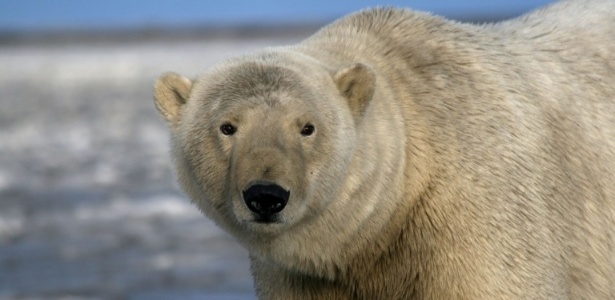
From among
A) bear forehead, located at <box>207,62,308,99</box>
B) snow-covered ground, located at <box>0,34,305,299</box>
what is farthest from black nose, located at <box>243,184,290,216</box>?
snow-covered ground, located at <box>0,34,305,299</box>

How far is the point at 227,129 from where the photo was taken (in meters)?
4.89

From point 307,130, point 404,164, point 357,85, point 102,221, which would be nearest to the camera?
point 307,130

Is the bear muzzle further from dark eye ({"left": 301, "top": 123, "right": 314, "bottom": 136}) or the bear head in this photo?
dark eye ({"left": 301, "top": 123, "right": 314, "bottom": 136})

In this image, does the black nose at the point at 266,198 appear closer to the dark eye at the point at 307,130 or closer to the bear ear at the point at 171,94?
the dark eye at the point at 307,130

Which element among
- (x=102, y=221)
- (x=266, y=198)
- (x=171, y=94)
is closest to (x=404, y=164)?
(x=266, y=198)

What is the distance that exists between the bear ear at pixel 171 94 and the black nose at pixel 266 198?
0.75 meters

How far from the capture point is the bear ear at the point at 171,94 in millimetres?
5219

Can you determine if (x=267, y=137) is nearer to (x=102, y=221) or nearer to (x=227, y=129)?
(x=227, y=129)

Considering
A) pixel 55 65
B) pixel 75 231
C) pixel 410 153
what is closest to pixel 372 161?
pixel 410 153

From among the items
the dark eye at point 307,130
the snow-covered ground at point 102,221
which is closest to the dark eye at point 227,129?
the dark eye at point 307,130

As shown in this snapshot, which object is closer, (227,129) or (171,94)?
(227,129)

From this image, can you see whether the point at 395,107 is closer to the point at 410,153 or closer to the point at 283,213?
the point at 410,153

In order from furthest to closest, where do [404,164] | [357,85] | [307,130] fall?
[404,164] → [357,85] → [307,130]

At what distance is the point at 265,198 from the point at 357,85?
0.68 m
